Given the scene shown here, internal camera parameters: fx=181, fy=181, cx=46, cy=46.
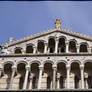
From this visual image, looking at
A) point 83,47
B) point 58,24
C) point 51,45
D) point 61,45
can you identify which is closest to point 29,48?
point 51,45

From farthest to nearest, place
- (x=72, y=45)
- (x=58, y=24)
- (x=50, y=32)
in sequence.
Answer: (x=58, y=24), (x=50, y=32), (x=72, y=45)

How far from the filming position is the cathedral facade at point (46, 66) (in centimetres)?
1137

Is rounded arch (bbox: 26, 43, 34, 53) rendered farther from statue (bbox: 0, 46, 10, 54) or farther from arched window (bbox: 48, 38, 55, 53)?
statue (bbox: 0, 46, 10, 54)

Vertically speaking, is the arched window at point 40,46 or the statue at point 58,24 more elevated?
the statue at point 58,24

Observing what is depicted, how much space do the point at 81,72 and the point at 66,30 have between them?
13.8 feet

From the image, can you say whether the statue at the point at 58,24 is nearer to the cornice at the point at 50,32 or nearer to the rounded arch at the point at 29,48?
the cornice at the point at 50,32

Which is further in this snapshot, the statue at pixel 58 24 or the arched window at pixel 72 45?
the statue at pixel 58 24

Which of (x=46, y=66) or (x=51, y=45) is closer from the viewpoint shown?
(x=46, y=66)

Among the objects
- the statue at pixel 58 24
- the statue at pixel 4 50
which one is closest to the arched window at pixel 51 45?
the statue at pixel 58 24

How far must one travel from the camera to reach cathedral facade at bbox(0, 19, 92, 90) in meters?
11.4

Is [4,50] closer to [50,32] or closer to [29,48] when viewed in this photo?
[29,48]

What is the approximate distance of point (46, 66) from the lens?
1219 centimetres

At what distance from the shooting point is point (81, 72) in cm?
1129

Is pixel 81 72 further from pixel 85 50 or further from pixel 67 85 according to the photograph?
pixel 85 50
